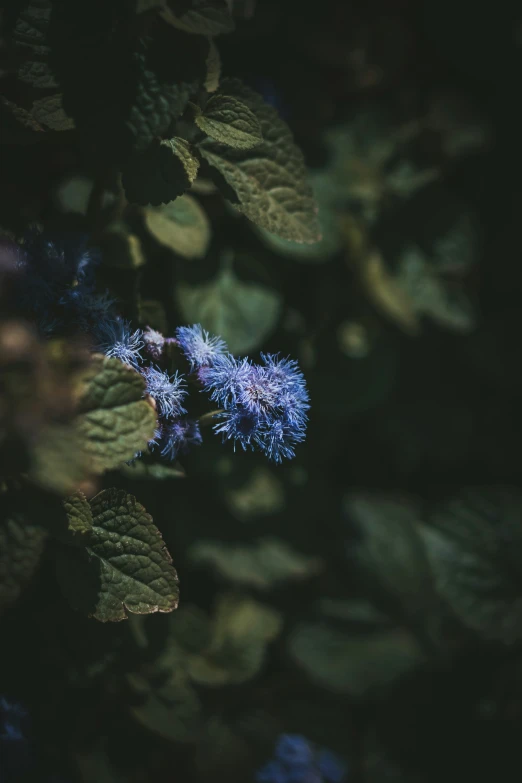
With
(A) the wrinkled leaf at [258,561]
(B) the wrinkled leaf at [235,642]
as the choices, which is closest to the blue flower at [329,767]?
(B) the wrinkled leaf at [235,642]

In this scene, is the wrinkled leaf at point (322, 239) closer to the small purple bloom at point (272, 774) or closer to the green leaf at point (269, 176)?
the green leaf at point (269, 176)

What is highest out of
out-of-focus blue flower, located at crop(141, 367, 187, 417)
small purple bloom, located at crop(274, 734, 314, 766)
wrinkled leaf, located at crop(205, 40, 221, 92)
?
wrinkled leaf, located at crop(205, 40, 221, 92)

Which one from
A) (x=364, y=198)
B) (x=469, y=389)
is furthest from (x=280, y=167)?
(x=469, y=389)

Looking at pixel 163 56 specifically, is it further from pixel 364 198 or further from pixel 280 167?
pixel 364 198

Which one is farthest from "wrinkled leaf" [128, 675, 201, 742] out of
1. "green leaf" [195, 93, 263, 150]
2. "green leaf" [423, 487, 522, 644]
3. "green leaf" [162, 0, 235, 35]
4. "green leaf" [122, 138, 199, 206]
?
"green leaf" [162, 0, 235, 35]

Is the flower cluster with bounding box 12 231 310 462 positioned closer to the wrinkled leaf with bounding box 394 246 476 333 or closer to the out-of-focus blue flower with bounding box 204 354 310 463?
the out-of-focus blue flower with bounding box 204 354 310 463

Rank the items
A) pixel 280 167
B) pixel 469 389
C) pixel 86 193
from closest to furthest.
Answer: pixel 280 167
pixel 86 193
pixel 469 389
